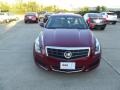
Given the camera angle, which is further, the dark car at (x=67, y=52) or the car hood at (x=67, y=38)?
the car hood at (x=67, y=38)

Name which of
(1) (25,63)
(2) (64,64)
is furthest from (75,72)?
(1) (25,63)

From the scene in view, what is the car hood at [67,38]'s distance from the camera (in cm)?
744

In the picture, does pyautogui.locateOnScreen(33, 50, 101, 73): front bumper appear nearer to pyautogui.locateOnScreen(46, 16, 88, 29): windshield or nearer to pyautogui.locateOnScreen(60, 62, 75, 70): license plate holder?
pyautogui.locateOnScreen(60, 62, 75, 70): license plate holder

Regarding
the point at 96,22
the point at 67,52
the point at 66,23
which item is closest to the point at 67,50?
the point at 67,52

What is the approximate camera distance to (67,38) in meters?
7.79

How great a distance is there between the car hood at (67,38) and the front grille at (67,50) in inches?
5.0

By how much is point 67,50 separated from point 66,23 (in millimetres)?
2405

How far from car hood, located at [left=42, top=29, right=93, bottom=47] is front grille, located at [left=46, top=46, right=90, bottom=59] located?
0.42 feet

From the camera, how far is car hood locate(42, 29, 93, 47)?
24.4ft

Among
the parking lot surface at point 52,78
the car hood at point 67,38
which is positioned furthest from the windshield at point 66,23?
the parking lot surface at point 52,78

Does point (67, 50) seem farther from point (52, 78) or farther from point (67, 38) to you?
point (52, 78)

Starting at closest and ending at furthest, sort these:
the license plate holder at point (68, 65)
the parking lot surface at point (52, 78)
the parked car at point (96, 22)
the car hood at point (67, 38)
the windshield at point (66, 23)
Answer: the parking lot surface at point (52, 78), the license plate holder at point (68, 65), the car hood at point (67, 38), the windshield at point (66, 23), the parked car at point (96, 22)

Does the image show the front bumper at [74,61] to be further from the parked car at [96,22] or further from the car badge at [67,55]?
the parked car at [96,22]

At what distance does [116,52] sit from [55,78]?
4685 mm
